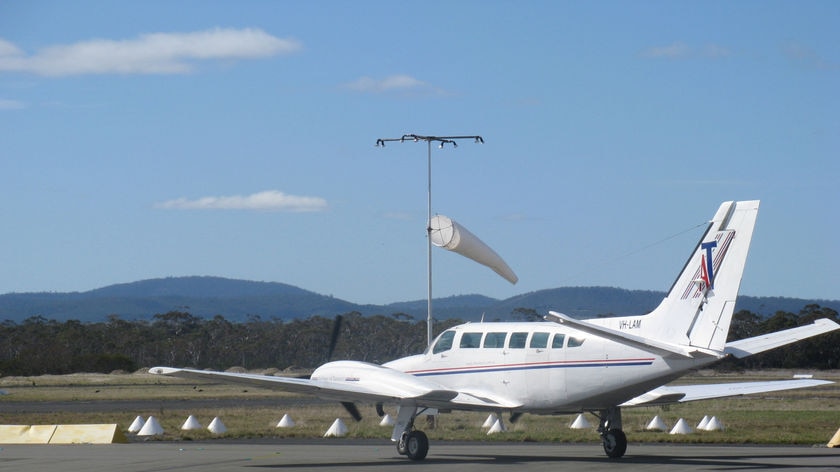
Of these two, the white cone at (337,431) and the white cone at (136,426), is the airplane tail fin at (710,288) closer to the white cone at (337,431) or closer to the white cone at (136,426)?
the white cone at (337,431)

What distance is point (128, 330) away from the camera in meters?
107

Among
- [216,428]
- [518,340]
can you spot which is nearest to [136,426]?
[216,428]

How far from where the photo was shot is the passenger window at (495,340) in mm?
24688

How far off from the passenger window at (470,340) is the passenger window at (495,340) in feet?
0.77

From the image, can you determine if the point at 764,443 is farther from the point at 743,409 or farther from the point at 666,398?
the point at 743,409

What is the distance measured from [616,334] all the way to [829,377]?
191ft

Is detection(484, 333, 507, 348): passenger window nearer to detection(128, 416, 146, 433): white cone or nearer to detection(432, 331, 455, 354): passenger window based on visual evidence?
detection(432, 331, 455, 354): passenger window

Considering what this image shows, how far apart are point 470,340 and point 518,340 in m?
1.45

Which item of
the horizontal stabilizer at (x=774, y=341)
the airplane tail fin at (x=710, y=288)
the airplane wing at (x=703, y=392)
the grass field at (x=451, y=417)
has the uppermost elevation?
the airplane tail fin at (x=710, y=288)

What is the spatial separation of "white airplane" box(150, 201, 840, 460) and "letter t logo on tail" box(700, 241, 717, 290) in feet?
0.06

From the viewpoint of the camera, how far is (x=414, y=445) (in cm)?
2423

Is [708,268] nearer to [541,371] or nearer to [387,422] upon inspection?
[541,371]

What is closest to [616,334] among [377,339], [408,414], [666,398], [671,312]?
[671,312]

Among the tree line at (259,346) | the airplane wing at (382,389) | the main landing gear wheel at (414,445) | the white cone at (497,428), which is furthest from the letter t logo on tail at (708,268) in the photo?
the tree line at (259,346)
